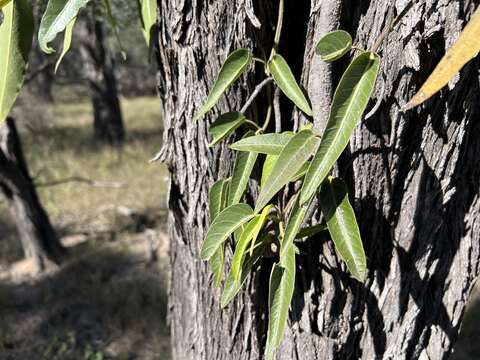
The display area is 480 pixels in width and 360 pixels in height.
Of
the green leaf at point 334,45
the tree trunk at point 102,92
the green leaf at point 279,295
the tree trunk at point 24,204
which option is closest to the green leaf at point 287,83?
the green leaf at point 334,45

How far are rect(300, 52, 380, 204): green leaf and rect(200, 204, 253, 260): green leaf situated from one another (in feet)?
0.74

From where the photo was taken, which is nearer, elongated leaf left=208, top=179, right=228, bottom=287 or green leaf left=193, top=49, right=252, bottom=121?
green leaf left=193, top=49, right=252, bottom=121

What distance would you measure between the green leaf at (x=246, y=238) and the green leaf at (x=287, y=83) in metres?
0.19

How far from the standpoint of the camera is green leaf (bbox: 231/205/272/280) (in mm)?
763

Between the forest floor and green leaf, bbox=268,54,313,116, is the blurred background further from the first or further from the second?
green leaf, bbox=268,54,313,116

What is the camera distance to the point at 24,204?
10.1ft

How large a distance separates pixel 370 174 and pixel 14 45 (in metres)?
0.61

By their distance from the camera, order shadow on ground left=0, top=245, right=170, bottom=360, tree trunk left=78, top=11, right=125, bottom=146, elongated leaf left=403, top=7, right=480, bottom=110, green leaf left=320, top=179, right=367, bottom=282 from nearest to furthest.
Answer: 1. elongated leaf left=403, top=7, right=480, bottom=110
2. green leaf left=320, top=179, right=367, bottom=282
3. shadow on ground left=0, top=245, right=170, bottom=360
4. tree trunk left=78, top=11, right=125, bottom=146

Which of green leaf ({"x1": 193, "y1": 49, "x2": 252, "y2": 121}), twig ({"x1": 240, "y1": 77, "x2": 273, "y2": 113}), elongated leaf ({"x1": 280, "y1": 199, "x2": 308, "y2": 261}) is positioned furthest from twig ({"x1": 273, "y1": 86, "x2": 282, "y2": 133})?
elongated leaf ({"x1": 280, "y1": 199, "x2": 308, "y2": 261})

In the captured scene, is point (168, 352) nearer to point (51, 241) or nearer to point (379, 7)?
point (51, 241)

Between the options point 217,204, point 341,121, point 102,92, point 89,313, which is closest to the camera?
point 341,121

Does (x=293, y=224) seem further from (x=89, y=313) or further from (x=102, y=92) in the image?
(x=102, y=92)

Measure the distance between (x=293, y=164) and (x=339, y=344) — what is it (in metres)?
0.55

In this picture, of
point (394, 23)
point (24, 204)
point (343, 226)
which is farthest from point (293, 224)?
point (24, 204)
